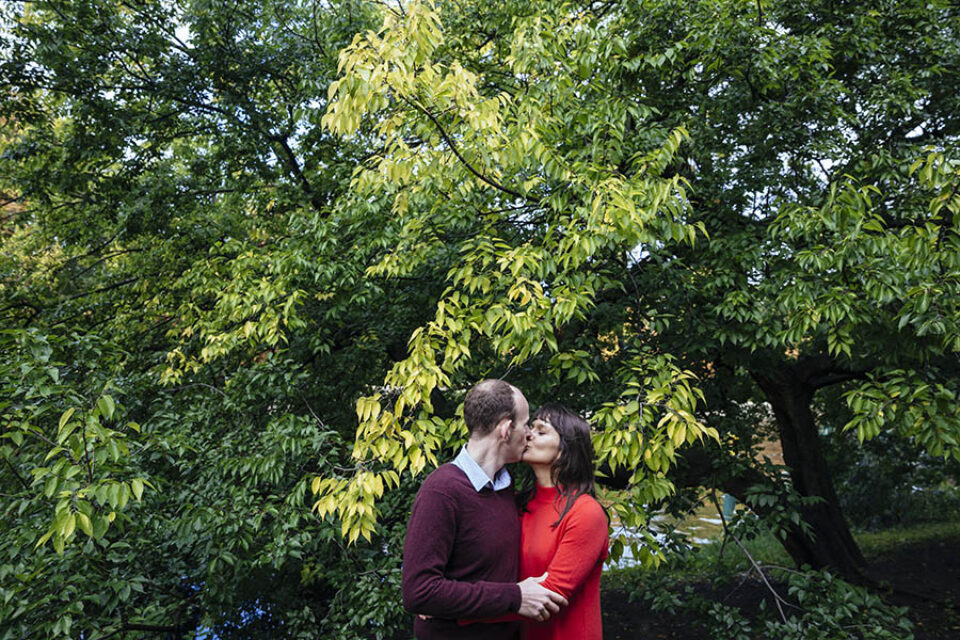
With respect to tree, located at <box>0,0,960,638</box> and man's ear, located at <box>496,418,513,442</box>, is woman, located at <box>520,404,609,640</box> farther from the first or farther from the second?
tree, located at <box>0,0,960,638</box>

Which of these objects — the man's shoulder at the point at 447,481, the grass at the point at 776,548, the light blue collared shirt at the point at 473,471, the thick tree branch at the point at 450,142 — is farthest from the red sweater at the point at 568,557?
the grass at the point at 776,548

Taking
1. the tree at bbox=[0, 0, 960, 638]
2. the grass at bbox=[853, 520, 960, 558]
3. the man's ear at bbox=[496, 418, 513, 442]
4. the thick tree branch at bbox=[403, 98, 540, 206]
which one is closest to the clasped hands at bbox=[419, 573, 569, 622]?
the man's ear at bbox=[496, 418, 513, 442]

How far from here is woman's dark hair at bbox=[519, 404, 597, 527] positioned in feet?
7.30

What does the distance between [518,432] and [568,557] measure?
1.49 ft

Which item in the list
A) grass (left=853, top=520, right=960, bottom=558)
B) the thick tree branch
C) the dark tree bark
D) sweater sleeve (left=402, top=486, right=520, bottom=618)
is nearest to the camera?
sweater sleeve (left=402, top=486, right=520, bottom=618)

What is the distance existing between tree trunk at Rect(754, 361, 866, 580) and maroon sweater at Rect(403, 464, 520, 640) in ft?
18.6

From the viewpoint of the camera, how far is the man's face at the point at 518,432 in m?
2.23

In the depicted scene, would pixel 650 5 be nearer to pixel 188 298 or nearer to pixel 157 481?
pixel 157 481

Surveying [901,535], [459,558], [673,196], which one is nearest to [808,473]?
[901,535]

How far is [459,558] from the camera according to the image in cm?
207

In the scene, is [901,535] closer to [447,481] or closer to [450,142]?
[450,142]

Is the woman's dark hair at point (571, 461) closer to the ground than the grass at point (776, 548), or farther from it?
farther from it

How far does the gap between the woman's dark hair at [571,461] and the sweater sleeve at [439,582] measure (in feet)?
1.23

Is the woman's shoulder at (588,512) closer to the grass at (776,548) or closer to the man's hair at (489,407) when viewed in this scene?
the man's hair at (489,407)
